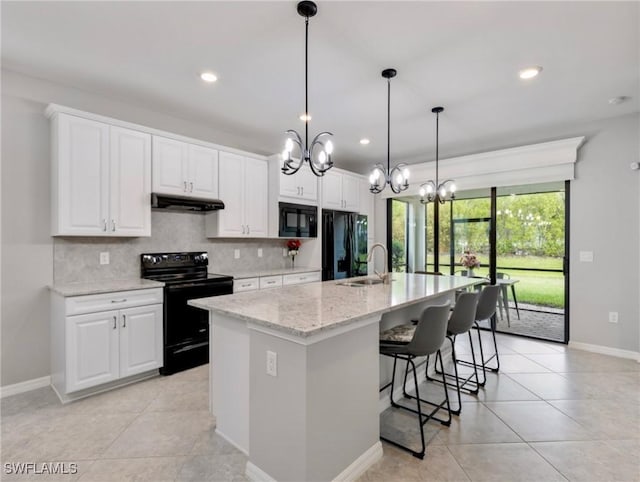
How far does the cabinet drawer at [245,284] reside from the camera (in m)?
3.73

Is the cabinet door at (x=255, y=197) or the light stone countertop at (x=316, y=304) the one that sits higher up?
the cabinet door at (x=255, y=197)

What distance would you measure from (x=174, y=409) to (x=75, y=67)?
295 centimetres

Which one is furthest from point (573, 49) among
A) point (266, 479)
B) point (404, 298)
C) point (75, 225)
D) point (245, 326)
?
point (75, 225)

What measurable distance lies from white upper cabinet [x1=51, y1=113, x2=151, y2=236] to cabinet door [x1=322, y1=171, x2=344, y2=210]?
8.15 ft

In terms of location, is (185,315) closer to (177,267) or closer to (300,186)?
(177,267)

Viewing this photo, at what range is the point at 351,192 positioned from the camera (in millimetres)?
5391

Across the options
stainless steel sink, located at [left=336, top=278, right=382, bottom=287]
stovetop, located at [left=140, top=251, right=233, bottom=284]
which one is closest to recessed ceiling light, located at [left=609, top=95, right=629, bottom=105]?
stainless steel sink, located at [left=336, top=278, right=382, bottom=287]

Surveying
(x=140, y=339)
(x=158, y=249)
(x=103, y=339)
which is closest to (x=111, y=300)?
(x=103, y=339)

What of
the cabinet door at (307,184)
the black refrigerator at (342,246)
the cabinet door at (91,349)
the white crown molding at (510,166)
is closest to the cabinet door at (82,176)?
the cabinet door at (91,349)

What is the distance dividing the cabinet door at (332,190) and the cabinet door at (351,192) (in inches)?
4.0

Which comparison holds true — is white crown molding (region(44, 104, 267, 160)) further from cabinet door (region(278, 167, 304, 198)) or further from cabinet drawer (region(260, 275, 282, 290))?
cabinet drawer (region(260, 275, 282, 290))

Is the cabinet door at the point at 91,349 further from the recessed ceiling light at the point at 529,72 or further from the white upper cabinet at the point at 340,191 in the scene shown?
the recessed ceiling light at the point at 529,72

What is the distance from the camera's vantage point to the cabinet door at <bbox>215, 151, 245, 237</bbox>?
3.88 metres

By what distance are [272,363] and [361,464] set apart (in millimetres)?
828
